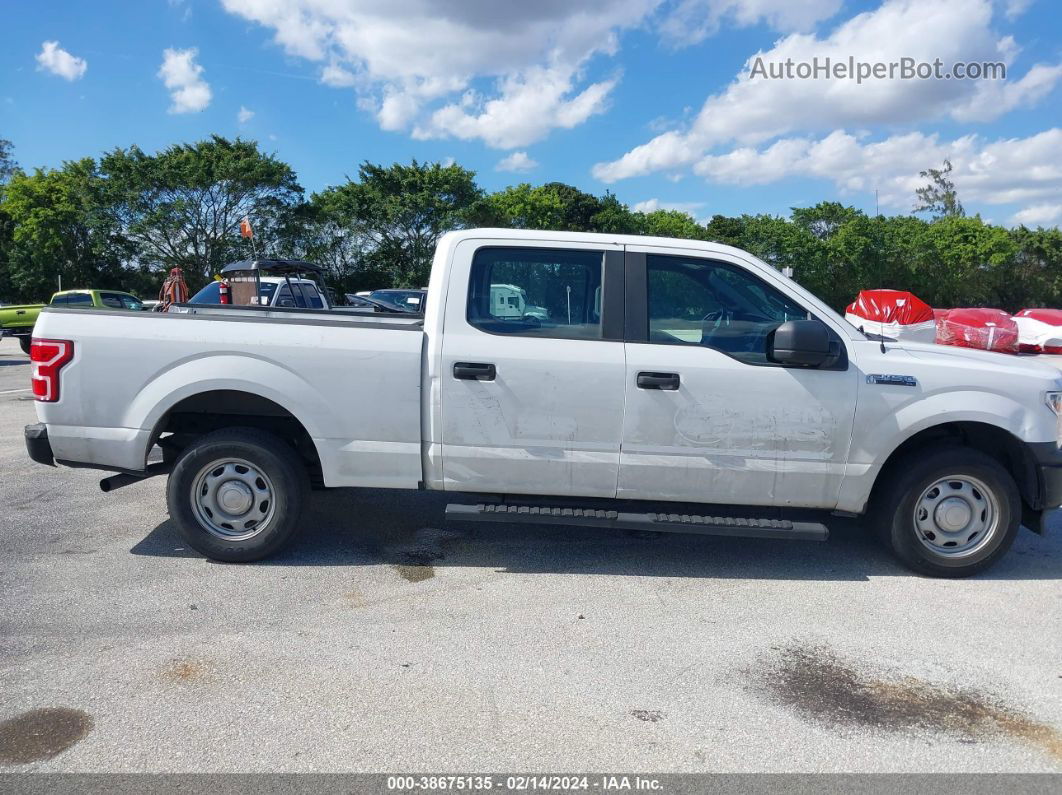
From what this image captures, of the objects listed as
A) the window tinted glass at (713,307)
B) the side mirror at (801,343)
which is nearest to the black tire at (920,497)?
the side mirror at (801,343)

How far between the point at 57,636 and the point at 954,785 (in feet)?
13.3

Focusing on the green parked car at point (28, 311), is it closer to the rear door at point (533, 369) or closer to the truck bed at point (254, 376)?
the truck bed at point (254, 376)

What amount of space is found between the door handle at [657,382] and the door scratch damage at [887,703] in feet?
5.12

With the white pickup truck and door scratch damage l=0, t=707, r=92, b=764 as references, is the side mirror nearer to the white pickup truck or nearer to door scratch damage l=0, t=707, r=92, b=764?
the white pickup truck

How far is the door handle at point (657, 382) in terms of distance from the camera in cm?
450

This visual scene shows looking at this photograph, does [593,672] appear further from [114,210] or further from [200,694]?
[114,210]

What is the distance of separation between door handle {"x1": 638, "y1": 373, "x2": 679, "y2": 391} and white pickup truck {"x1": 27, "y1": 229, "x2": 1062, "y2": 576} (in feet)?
0.04

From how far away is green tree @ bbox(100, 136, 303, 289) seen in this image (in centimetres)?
3609

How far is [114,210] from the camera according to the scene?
119 ft

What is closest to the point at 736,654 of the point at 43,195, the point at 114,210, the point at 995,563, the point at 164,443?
the point at 995,563

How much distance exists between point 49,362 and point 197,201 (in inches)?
1408

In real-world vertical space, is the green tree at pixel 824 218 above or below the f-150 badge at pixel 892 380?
above

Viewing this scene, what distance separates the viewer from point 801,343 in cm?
436

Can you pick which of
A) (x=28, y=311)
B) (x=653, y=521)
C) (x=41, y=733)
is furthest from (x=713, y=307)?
(x=28, y=311)
